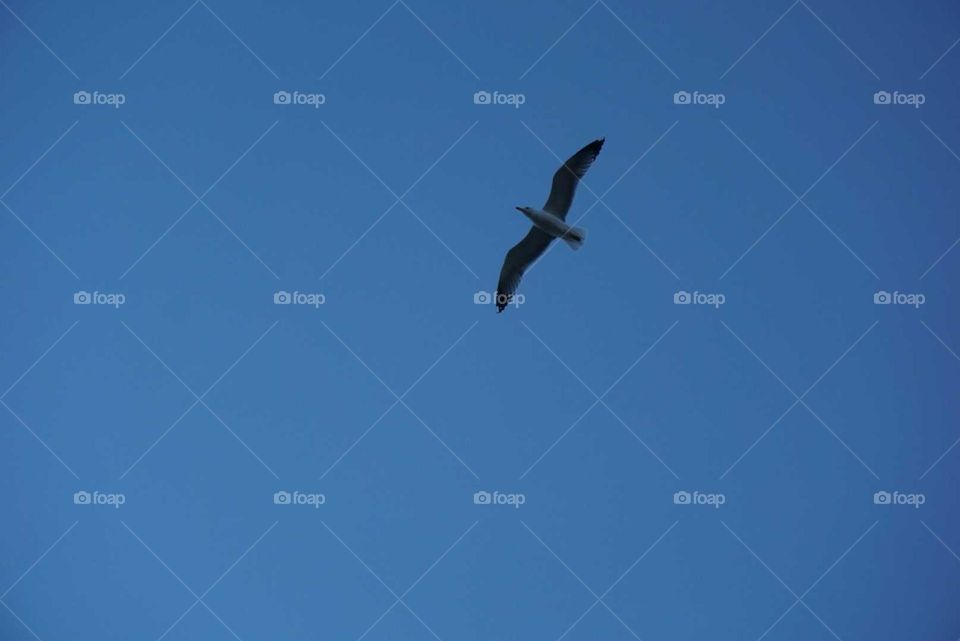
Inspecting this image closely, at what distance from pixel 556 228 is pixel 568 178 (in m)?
0.12

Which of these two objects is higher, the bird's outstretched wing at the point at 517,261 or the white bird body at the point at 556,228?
the white bird body at the point at 556,228

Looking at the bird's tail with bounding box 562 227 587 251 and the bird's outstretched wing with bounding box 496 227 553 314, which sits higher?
the bird's tail with bounding box 562 227 587 251

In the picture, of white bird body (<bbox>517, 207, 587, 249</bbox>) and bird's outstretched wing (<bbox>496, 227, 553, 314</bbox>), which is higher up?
white bird body (<bbox>517, 207, 587, 249</bbox>)

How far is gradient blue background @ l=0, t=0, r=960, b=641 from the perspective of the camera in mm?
2535

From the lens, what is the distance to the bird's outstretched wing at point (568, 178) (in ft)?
8.32

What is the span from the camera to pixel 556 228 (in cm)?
254

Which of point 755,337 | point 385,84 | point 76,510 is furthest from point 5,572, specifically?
point 755,337

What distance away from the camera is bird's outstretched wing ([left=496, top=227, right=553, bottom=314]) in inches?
100

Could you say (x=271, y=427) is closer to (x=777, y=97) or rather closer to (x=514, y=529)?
(x=514, y=529)

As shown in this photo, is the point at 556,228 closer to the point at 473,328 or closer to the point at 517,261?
the point at 517,261

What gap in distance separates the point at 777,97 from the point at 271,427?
4.67 ft

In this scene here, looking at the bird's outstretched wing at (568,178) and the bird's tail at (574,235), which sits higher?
the bird's outstretched wing at (568,178)

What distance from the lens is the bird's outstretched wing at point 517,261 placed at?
100 inches

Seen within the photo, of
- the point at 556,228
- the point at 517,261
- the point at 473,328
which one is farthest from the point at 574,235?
the point at 473,328
